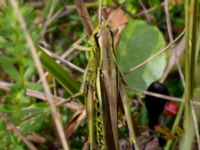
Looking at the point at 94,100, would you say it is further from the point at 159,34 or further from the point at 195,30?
the point at 159,34

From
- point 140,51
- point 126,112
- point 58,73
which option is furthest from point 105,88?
point 140,51

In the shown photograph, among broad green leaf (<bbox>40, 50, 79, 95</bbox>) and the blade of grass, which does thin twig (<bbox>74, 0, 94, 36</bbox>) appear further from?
the blade of grass

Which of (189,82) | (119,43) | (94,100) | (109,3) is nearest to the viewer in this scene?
(189,82)

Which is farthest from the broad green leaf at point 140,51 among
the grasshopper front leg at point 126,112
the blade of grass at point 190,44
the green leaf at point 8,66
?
the green leaf at point 8,66

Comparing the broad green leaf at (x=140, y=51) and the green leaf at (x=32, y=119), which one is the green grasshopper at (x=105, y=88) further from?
the broad green leaf at (x=140, y=51)

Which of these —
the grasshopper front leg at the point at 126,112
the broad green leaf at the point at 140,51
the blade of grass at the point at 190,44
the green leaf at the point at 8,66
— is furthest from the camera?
the broad green leaf at the point at 140,51

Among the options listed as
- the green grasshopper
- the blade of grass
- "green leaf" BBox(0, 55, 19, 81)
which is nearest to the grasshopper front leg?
the green grasshopper

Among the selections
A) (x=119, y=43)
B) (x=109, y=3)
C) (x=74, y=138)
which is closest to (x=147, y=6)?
(x=109, y=3)
